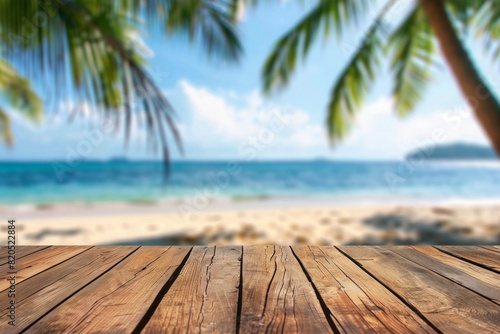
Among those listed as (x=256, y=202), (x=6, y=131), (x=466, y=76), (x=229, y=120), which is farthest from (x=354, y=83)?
(x=229, y=120)

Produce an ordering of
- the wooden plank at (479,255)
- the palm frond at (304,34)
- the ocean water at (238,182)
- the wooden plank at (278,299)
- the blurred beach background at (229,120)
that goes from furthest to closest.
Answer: the ocean water at (238,182)
the palm frond at (304,34)
the blurred beach background at (229,120)
the wooden plank at (479,255)
the wooden plank at (278,299)

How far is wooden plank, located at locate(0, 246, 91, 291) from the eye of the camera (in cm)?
108

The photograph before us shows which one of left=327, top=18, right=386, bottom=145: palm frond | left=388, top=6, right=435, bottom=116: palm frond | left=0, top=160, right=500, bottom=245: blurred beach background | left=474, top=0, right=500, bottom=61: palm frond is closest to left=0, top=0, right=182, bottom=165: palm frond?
left=0, top=160, right=500, bottom=245: blurred beach background

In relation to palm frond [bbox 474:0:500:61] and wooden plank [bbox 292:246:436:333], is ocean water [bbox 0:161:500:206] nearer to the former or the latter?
palm frond [bbox 474:0:500:61]

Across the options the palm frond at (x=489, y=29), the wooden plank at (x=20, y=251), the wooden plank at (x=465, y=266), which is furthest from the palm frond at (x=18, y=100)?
the palm frond at (x=489, y=29)

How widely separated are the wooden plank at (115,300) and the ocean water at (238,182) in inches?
218

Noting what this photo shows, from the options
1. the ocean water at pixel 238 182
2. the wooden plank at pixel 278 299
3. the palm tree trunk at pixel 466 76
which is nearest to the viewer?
the wooden plank at pixel 278 299

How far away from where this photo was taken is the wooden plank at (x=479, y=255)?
3.99ft

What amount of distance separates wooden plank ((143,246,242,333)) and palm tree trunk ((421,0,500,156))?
1.97m

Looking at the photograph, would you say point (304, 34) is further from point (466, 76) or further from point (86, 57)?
point (86, 57)

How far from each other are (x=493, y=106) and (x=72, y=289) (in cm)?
257

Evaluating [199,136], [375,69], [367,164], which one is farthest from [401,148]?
[375,69]

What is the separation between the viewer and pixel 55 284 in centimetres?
99

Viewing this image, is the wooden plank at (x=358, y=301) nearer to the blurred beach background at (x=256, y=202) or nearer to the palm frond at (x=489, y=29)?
the blurred beach background at (x=256, y=202)
